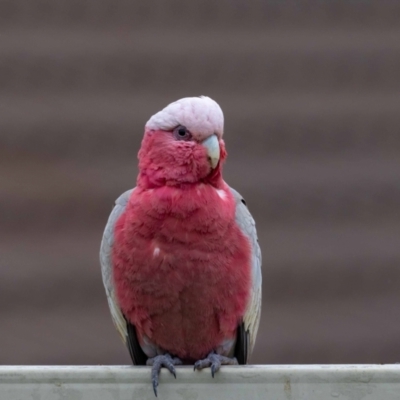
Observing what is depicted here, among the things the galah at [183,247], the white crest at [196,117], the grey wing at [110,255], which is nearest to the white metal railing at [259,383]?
the galah at [183,247]

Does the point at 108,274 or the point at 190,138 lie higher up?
the point at 190,138

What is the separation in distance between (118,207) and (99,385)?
35.5 inches

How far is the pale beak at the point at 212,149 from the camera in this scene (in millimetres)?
2312

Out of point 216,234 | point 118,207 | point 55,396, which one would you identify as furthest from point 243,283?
point 55,396

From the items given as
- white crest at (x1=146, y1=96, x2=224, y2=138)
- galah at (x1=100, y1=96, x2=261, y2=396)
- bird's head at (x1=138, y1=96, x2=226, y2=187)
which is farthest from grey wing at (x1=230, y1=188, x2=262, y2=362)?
white crest at (x1=146, y1=96, x2=224, y2=138)

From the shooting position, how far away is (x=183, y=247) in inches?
89.1

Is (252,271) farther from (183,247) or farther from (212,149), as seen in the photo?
(212,149)

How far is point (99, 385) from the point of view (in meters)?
1.69

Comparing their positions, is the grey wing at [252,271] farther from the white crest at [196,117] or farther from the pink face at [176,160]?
the white crest at [196,117]

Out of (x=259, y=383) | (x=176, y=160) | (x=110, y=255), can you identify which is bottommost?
(x=259, y=383)

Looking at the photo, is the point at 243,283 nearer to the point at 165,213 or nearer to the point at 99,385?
the point at 165,213

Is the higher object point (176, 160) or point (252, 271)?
point (176, 160)

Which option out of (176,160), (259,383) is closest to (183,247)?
(176,160)

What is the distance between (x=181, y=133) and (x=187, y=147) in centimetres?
7
